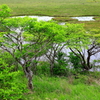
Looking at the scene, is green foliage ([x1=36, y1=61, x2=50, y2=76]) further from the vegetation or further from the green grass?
the green grass

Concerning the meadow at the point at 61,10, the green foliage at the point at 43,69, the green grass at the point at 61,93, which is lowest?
the green foliage at the point at 43,69

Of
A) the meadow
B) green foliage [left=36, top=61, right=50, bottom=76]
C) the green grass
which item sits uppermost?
the meadow

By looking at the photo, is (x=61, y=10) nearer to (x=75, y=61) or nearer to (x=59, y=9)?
(x=59, y=9)

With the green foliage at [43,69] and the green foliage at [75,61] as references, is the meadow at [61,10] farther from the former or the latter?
the green foliage at [43,69]

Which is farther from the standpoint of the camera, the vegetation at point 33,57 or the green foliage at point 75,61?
the green foliage at point 75,61

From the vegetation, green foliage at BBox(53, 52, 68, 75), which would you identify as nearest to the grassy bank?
green foliage at BBox(53, 52, 68, 75)

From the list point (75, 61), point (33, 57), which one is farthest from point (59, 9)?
point (33, 57)

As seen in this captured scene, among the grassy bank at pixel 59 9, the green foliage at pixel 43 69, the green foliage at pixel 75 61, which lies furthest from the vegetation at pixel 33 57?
the grassy bank at pixel 59 9

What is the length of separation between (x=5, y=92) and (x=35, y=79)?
945 cm

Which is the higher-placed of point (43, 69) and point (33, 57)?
point (33, 57)

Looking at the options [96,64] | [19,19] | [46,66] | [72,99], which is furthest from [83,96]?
[96,64]

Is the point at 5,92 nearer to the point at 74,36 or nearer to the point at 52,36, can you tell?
the point at 52,36

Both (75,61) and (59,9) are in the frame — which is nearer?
(75,61)

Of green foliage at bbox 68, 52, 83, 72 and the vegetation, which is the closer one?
the vegetation
